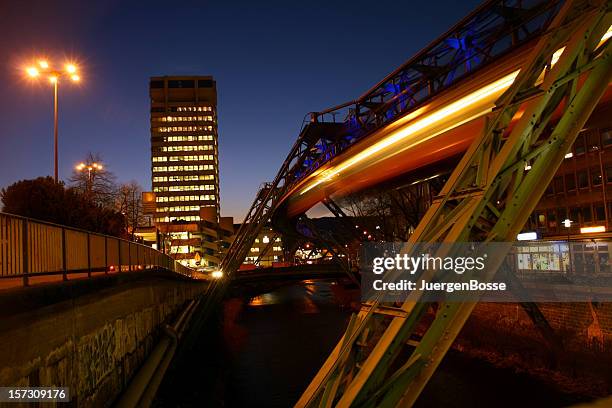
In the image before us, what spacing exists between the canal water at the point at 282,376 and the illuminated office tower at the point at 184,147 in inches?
5616

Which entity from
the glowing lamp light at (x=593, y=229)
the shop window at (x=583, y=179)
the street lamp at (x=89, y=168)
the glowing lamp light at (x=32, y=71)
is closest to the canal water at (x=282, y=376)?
the glowing lamp light at (x=32, y=71)

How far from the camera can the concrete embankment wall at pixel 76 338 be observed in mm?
6172

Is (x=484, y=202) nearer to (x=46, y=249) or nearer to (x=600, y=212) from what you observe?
(x=46, y=249)

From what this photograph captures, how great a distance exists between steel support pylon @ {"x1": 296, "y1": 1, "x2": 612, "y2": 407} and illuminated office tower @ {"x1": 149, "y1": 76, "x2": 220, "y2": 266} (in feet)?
553

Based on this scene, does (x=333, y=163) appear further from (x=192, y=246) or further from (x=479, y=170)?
(x=192, y=246)

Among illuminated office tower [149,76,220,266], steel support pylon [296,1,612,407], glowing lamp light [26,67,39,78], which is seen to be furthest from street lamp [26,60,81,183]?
illuminated office tower [149,76,220,266]

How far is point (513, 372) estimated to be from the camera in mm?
19672

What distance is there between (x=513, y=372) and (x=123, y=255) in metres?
15.8

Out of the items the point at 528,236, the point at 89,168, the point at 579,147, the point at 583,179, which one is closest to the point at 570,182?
the point at 583,179

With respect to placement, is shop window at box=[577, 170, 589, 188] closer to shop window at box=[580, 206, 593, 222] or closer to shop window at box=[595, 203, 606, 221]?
shop window at box=[580, 206, 593, 222]

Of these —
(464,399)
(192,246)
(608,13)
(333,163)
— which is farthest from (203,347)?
(192,246)

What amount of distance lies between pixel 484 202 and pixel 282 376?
1823cm

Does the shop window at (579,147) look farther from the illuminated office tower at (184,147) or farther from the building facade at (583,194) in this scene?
the illuminated office tower at (184,147)

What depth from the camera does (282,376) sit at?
2192cm
